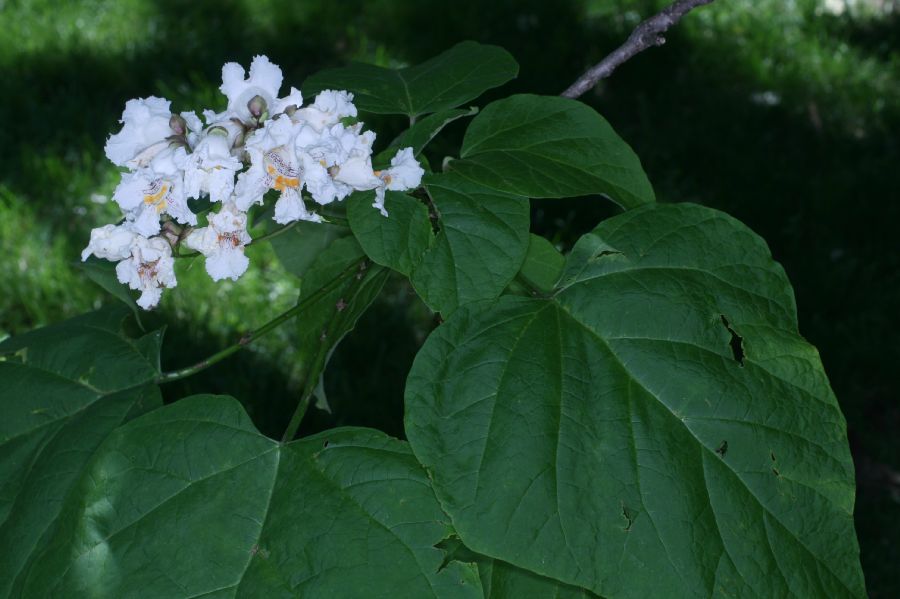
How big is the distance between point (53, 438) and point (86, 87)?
2720mm

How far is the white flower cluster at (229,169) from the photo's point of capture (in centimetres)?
114

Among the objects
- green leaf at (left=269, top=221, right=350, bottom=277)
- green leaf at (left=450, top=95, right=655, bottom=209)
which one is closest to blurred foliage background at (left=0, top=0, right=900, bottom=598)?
green leaf at (left=269, top=221, right=350, bottom=277)

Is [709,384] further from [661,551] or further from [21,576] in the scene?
[21,576]

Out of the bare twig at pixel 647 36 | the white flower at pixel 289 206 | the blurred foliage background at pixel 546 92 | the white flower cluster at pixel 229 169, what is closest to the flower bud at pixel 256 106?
the white flower cluster at pixel 229 169

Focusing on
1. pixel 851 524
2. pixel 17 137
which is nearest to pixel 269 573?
pixel 851 524

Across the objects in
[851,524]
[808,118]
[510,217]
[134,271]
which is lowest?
[808,118]

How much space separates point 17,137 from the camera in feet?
11.8

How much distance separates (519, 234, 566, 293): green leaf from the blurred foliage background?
1273mm

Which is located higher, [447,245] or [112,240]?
[112,240]

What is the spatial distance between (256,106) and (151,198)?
156mm

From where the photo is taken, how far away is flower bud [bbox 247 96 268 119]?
1189 millimetres

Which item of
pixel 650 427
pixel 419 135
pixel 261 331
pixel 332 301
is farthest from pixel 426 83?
pixel 650 427

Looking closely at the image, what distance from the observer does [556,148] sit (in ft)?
4.48

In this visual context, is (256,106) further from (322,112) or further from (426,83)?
(426,83)
